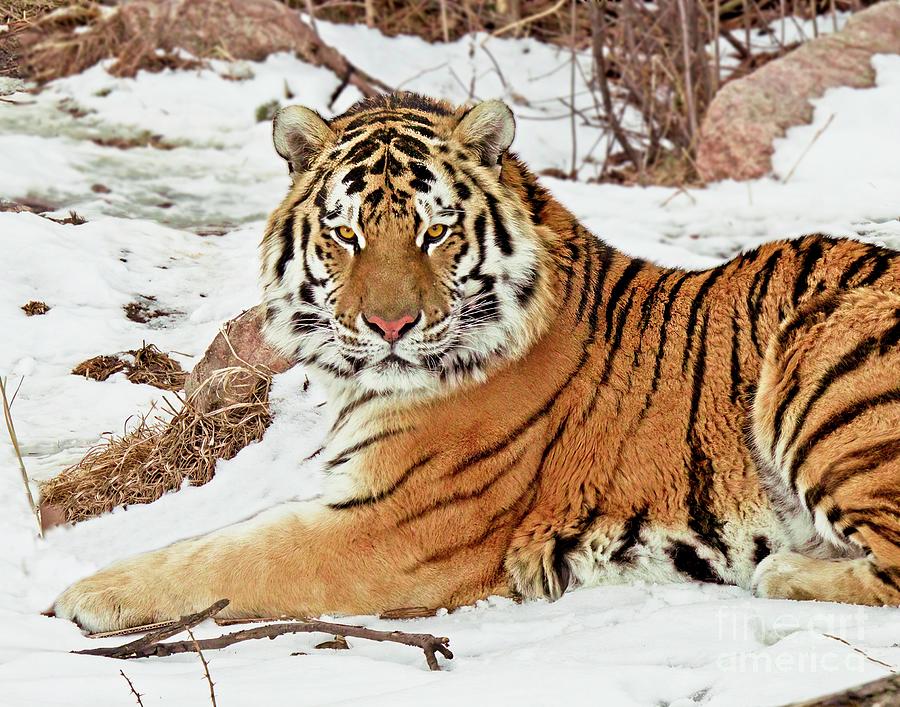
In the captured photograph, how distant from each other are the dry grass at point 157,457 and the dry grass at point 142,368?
36 centimetres

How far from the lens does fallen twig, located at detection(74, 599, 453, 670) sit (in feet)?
Answer: 8.68

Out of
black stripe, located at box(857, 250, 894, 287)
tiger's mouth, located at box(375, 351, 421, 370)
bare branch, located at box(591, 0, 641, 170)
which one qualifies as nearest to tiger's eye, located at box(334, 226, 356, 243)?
tiger's mouth, located at box(375, 351, 421, 370)

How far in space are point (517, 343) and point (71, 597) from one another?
149cm

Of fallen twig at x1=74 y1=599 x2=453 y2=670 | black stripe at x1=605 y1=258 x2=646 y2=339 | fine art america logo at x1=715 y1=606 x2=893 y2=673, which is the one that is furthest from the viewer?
black stripe at x1=605 y1=258 x2=646 y2=339

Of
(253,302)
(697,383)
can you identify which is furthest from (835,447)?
(253,302)

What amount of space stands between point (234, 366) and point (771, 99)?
3789mm

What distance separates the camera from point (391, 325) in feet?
10.3

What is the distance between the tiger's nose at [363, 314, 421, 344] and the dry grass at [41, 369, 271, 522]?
1276 mm

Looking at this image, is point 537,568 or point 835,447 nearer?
point 835,447

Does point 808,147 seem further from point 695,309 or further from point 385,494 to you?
point 385,494

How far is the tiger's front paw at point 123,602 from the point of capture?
3.12 metres

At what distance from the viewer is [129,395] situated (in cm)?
459

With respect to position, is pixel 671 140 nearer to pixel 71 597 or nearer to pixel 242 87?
pixel 242 87

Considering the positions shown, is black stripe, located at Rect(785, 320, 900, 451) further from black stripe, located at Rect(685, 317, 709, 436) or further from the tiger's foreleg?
the tiger's foreleg
